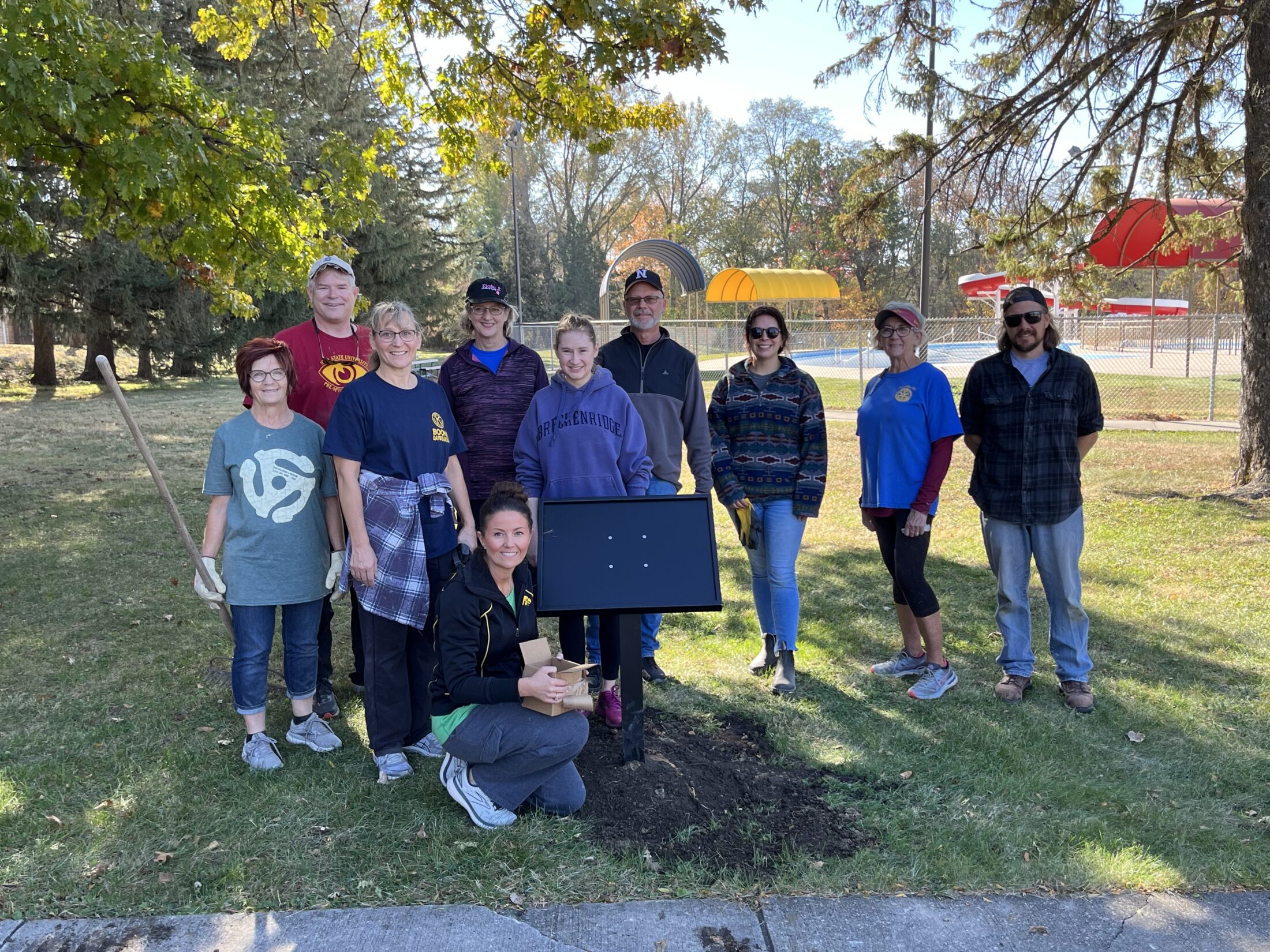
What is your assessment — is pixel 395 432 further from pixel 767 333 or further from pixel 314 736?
A: pixel 767 333

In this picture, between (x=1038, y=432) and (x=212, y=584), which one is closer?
(x=212, y=584)

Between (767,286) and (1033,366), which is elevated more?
(767,286)

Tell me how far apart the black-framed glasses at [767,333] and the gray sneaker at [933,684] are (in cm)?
179

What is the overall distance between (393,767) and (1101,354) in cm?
2753

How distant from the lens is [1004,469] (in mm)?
4449

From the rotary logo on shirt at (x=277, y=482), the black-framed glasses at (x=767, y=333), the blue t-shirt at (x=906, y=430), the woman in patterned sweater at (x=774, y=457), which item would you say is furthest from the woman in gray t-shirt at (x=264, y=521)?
the blue t-shirt at (x=906, y=430)

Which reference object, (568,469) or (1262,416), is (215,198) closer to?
(568,469)

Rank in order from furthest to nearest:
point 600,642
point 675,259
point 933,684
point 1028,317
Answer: point 675,259, point 933,684, point 600,642, point 1028,317

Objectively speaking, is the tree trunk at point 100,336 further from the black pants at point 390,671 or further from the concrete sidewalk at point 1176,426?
the black pants at point 390,671

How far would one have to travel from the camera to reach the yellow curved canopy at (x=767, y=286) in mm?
30719

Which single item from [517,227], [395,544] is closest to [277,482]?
[395,544]

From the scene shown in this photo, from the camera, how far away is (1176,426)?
46.6 ft

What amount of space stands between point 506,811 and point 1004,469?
2.69 meters

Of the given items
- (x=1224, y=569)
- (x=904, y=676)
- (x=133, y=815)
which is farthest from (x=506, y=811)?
(x=1224, y=569)
